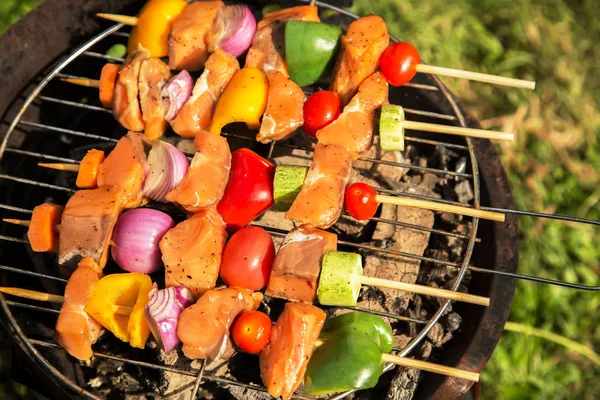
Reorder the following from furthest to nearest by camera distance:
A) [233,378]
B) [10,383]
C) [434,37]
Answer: [434,37], [10,383], [233,378]

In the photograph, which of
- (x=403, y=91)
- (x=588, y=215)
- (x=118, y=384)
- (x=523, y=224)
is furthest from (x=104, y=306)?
(x=588, y=215)

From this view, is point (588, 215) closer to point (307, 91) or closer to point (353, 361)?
point (307, 91)

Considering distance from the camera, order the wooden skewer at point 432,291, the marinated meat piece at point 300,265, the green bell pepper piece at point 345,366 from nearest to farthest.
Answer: the green bell pepper piece at point 345,366, the wooden skewer at point 432,291, the marinated meat piece at point 300,265

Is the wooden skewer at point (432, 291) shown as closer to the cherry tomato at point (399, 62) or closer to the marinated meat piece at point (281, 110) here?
the marinated meat piece at point (281, 110)

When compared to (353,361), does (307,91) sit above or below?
above

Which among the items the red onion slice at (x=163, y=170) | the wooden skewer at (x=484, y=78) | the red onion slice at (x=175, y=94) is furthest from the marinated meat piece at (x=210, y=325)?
the wooden skewer at (x=484, y=78)

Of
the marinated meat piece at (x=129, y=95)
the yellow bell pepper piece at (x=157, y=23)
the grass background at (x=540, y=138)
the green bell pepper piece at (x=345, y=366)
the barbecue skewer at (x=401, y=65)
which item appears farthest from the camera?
the grass background at (x=540, y=138)

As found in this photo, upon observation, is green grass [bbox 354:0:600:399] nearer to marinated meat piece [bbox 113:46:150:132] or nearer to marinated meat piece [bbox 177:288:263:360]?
marinated meat piece [bbox 177:288:263:360]

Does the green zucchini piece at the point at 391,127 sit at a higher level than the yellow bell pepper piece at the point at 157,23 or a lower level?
lower
